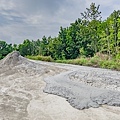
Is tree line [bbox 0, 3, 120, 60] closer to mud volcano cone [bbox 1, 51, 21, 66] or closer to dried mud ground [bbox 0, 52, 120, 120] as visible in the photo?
mud volcano cone [bbox 1, 51, 21, 66]

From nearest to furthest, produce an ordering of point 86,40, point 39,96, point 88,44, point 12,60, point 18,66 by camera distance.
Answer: point 39,96, point 18,66, point 12,60, point 88,44, point 86,40

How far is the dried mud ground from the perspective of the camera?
322cm

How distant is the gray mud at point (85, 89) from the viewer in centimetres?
368

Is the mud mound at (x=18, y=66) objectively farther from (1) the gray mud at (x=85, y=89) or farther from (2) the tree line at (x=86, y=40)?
(2) the tree line at (x=86, y=40)

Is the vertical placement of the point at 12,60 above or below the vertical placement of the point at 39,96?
above

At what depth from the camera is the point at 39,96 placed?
4.04 metres

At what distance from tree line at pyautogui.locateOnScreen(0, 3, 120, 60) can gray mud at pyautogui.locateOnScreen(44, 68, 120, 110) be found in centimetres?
894

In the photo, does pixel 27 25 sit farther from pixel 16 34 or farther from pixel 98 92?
pixel 98 92

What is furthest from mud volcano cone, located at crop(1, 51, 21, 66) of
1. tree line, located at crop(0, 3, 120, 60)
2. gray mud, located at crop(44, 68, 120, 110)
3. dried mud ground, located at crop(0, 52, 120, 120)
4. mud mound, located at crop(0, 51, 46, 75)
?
tree line, located at crop(0, 3, 120, 60)

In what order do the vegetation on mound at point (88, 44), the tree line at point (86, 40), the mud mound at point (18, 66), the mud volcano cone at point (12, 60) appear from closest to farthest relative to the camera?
the mud mound at point (18, 66) < the mud volcano cone at point (12, 60) < the vegetation on mound at point (88, 44) < the tree line at point (86, 40)

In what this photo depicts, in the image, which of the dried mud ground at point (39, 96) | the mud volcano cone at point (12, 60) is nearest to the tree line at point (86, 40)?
the mud volcano cone at point (12, 60)

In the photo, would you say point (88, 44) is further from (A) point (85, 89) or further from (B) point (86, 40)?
(A) point (85, 89)

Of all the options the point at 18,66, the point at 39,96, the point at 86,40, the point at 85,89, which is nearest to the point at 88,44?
the point at 86,40

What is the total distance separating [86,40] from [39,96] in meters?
15.1
